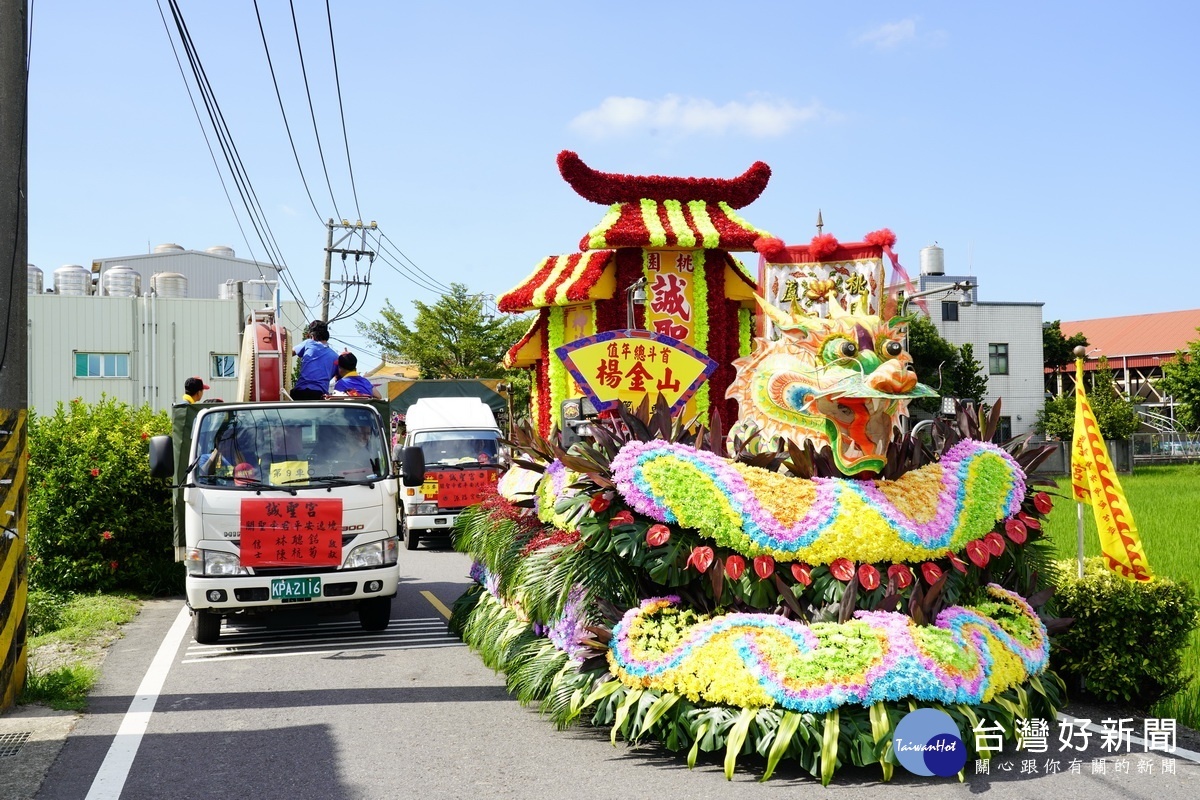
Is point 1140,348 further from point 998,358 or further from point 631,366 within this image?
point 631,366

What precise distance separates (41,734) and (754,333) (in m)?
9.60

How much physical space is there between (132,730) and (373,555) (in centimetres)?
277

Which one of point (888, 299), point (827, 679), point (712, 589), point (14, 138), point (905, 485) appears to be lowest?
point (827, 679)

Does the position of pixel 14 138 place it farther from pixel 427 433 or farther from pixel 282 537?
pixel 427 433

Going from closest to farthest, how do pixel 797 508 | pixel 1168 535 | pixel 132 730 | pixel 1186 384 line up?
1. pixel 797 508
2. pixel 132 730
3. pixel 1168 535
4. pixel 1186 384

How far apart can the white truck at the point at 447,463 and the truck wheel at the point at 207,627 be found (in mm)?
7513

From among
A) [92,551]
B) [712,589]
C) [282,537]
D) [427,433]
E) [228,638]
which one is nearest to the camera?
[712,589]

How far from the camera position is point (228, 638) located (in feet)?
31.1

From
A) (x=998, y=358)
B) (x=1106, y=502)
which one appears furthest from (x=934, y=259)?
(x=1106, y=502)

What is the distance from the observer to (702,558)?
5.79 metres

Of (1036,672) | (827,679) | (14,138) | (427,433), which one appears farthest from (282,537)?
(427,433)

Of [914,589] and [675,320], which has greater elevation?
[675,320]

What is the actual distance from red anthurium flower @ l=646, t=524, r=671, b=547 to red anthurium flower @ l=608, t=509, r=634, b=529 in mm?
163

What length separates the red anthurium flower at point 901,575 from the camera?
5742 mm
